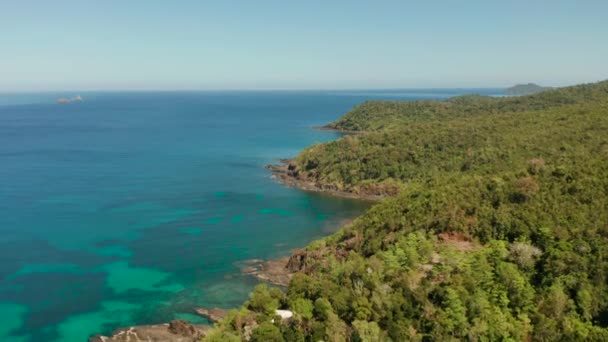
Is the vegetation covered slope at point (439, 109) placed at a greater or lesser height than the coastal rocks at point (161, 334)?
greater

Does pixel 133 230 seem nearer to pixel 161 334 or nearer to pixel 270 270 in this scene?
pixel 270 270

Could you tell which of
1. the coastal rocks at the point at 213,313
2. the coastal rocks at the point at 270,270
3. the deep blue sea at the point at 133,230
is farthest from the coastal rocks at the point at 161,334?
the coastal rocks at the point at 270,270

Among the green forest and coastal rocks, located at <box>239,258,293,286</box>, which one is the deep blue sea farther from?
the green forest

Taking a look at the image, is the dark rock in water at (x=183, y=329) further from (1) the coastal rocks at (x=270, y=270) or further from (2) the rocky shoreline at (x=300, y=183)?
(2) the rocky shoreline at (x=300, y=183)

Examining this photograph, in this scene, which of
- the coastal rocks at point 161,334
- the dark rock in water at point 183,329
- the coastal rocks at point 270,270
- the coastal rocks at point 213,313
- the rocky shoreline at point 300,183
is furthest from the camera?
the rocky shoreline at point 300,183

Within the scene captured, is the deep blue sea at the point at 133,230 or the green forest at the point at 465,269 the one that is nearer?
the green forest at the point at 465,269

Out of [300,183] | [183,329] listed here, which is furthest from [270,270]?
[300,183]

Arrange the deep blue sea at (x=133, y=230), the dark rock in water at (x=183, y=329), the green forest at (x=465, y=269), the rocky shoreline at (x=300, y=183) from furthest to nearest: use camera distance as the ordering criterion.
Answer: the rocky shoreline at (x=300, y=183) < the deep blue sea at (x=133, y=230) < the dark rock in water at (x=183, y=329) < the green forest at (x=465, y=269)

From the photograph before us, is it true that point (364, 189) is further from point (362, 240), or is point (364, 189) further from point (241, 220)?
point (362, 240)
